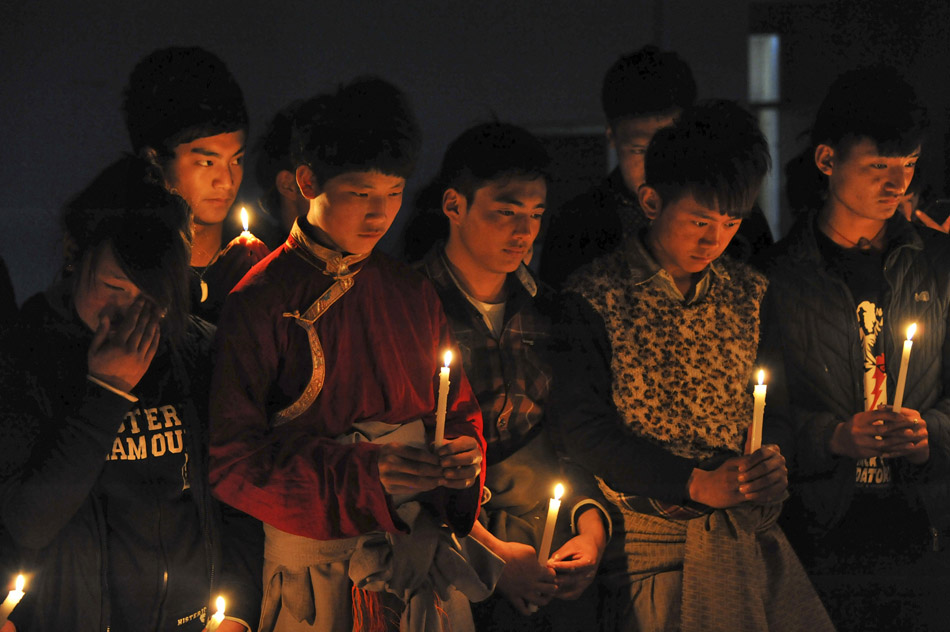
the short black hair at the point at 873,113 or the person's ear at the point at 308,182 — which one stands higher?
the person's ear at the point at 308,182

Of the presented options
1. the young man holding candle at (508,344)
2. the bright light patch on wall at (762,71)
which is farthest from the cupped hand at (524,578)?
the bright light patch on wall at (762,71)

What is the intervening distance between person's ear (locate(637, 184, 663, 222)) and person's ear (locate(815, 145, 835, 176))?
50 cm

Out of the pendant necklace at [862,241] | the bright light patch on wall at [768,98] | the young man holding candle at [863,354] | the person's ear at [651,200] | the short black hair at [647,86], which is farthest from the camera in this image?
the bright light patch on wall at [768,98]

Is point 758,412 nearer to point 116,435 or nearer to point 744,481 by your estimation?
point 744,481

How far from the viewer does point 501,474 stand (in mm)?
2062

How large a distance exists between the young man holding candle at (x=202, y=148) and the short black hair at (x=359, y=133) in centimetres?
30

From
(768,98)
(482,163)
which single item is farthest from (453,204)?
(768,98)

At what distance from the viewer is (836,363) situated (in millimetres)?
2268

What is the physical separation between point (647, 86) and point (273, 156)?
0.97m

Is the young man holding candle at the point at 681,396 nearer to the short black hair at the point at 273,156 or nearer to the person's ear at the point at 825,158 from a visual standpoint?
the person's ear at the point at 825,158

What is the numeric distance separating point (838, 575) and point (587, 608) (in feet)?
2.16

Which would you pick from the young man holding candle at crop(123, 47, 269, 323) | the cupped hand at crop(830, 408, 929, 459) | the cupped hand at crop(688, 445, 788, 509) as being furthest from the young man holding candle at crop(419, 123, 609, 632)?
the cupped hand at crop(830, 408, 929, 459)

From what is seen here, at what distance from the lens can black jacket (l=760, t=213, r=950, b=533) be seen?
7.29 ft

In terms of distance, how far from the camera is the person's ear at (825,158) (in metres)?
2.35
